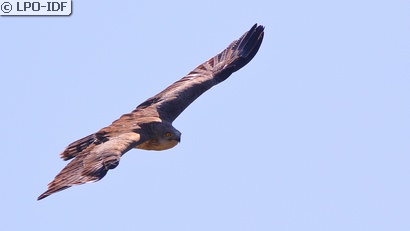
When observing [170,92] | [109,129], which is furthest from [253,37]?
[109,129]

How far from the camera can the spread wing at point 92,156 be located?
82.9 feet

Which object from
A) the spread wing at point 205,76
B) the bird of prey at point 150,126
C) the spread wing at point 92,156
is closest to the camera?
the spread wing at point 92,156

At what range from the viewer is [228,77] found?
32.1 meters

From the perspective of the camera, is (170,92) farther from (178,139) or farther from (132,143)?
(132,143)

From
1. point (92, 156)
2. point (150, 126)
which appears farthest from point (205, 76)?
point (92, 156)

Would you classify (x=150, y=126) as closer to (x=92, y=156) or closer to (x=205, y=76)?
(x=92, y=156)

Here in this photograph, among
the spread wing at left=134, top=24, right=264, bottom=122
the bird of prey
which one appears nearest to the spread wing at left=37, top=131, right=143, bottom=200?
the bird of prey

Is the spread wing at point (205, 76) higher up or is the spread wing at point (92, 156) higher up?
the spread wing at point (205, 76)

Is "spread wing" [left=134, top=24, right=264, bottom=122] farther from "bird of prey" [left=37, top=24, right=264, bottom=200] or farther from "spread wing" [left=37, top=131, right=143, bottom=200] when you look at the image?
"spread wing" [left=37, top=131, right=143, bottom=200]

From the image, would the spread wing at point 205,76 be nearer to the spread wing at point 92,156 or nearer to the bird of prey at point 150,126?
the bird of prey at point 150,126

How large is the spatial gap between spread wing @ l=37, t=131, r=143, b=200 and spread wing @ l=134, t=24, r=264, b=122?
9.29 feet

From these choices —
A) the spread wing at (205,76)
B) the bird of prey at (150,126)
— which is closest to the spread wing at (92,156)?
the bird of prey at (150,126)

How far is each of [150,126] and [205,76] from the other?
3.43m

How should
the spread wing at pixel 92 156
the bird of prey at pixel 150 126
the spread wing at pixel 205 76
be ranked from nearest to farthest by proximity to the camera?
the spread wing at pixel 92 156 < the bird of prey at pixel 150 126 < the spread wing at pixel 205 76
